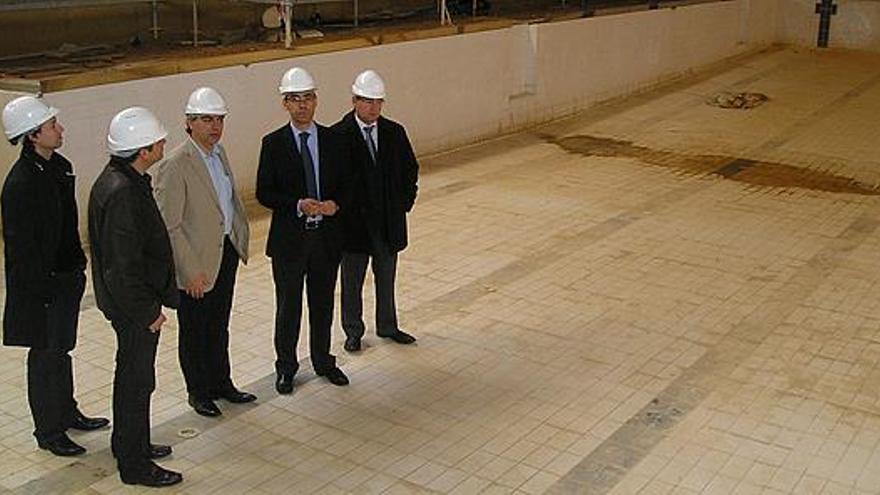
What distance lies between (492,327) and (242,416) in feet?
5.93

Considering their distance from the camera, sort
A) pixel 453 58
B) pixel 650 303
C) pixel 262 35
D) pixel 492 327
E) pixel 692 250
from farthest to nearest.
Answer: pixel 453 58 < pixel 262 35 < pixel 692 250 < pixel 650 303 < pixel 492 327

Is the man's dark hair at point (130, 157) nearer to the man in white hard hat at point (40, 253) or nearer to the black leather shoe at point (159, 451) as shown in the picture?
the man in white hard hat at point (40, 253)

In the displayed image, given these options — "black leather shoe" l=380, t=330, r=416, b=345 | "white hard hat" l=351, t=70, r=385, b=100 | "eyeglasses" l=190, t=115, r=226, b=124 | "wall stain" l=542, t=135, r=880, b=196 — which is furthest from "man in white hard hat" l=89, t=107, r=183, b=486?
"wall stain" l=542, t=135, r=880, b=196

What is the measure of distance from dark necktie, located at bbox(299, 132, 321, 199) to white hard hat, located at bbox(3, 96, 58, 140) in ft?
4.04

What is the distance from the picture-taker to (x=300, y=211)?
15.8 feet

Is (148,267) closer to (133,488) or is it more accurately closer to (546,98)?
(133,488)

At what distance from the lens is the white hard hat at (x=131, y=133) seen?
12.7 feet

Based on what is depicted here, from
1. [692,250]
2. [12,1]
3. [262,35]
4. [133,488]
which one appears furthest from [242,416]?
[262,35]

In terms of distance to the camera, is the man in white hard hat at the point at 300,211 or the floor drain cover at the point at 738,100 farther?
the floor drain cover at the point at 738,100

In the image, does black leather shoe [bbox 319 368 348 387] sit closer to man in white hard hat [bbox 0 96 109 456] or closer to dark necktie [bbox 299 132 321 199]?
dark necktie [bbox 299 132 321 199]

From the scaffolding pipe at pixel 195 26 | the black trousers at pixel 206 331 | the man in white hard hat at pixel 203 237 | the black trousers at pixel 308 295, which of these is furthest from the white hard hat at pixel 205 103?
the scaffolding pipe at pixel 195 26

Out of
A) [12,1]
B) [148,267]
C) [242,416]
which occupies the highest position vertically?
[12,1]

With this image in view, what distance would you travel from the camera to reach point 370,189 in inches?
210

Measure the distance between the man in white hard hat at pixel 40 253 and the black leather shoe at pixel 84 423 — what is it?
0.22 meters
